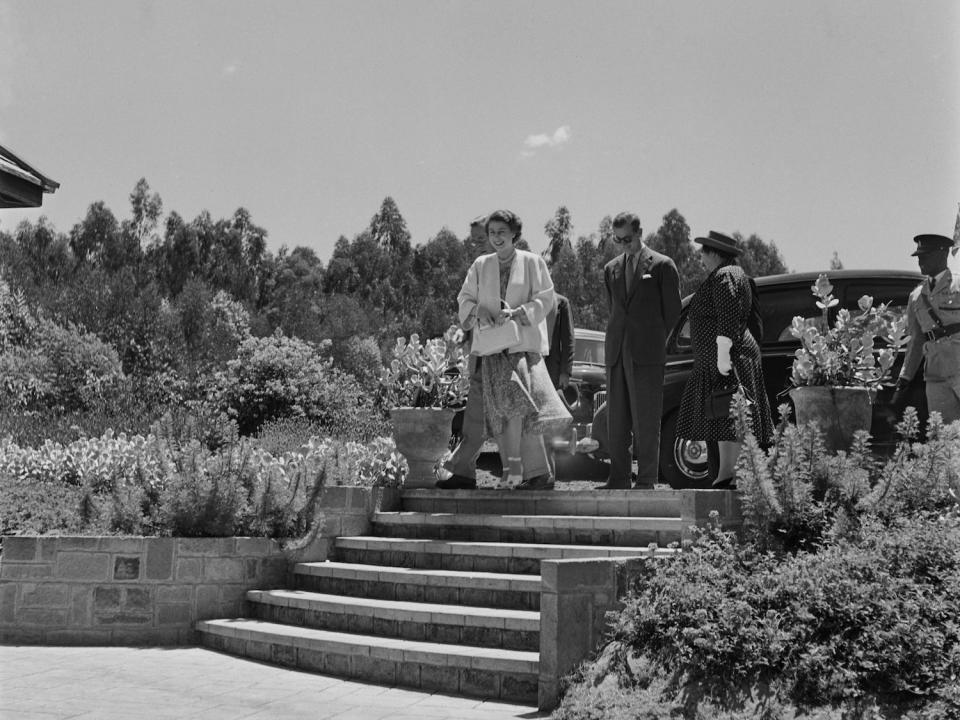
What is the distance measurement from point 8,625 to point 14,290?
25255 millimetres

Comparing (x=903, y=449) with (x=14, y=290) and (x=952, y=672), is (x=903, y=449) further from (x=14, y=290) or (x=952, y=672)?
(x=14, y=290)

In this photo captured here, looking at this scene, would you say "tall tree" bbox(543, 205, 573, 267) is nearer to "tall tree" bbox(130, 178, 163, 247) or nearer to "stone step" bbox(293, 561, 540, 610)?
"tall tree" bbox(130, 178, 163, 247)

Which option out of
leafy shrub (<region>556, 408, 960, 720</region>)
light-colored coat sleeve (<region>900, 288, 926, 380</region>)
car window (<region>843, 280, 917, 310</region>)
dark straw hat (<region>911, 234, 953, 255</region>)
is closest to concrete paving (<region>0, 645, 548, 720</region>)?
leafy shrub (<region>556, 408, 960, 720</region>)

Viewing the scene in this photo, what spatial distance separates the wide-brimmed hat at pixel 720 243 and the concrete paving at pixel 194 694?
359 centimetres

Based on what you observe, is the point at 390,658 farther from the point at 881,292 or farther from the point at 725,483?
the point at 881,292

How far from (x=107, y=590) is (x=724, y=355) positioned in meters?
4.74

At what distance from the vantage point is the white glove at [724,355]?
721 cm

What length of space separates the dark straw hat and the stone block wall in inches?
232

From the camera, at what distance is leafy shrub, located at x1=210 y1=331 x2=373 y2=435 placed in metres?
17.8

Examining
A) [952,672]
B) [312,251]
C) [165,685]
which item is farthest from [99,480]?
[312,251]

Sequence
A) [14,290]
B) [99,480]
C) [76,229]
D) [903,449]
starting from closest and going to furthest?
1. [903,449]
2. [99,480]
3. [14,290]
4. [76,229]

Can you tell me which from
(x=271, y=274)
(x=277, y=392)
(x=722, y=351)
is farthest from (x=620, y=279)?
(x=271, y=274)

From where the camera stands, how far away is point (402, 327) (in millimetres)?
45625

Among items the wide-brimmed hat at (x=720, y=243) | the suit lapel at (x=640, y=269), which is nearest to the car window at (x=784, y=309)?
the suit lapel at (x=640, y=269)
